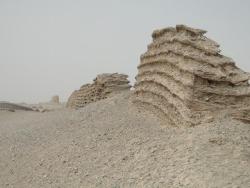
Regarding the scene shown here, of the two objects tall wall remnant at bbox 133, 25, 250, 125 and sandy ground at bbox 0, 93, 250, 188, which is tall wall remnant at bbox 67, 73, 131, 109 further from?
tall wall remnant at bbox 133, 25, 250, 125

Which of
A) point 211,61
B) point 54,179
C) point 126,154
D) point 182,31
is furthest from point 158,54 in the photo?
point 54,179

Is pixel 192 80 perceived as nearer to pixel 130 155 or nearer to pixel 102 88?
pixel 130 155

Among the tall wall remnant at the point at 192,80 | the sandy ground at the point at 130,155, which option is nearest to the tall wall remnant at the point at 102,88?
the sandy ground at the point at 130,155

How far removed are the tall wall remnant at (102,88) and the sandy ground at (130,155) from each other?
5.08 metres

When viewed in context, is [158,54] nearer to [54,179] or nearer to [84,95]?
[54,179]

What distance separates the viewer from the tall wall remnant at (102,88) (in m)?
15.0

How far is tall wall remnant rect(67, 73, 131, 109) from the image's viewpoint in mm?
14975

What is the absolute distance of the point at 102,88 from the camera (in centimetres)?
1525

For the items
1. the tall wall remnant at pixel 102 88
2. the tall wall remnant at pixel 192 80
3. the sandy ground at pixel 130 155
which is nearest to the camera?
the sandy ground at pixel 130 155

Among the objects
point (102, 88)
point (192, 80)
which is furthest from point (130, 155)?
point (102, 88)

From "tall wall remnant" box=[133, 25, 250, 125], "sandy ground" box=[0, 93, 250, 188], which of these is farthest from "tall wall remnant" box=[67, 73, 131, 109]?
"tall wall remnant" box=[133, 25, 250, 125]

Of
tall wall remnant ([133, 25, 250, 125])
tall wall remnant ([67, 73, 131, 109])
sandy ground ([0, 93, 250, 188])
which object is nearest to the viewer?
sandy ground ([0, 93, 250, 188])

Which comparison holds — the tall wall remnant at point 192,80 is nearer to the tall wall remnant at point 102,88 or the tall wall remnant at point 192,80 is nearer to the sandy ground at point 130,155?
the sandy ground at point 130,155

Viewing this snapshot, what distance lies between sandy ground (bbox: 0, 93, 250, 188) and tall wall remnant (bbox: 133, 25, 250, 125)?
0.36m
